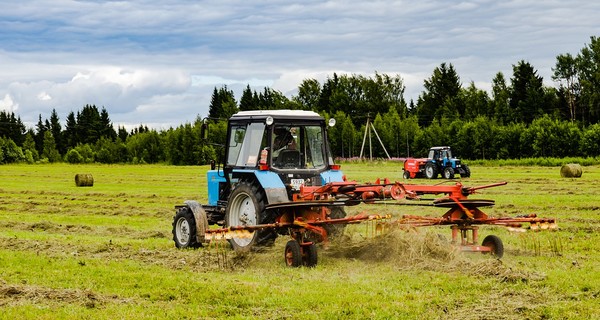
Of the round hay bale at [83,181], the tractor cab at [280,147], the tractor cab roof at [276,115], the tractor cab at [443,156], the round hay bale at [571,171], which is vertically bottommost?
the round hay bale at [571,171]

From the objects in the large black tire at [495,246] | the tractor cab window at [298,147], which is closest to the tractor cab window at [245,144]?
the tractor cab window at [298,147]

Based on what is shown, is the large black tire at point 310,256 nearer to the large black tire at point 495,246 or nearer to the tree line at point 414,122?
the large black tire at point 495,246

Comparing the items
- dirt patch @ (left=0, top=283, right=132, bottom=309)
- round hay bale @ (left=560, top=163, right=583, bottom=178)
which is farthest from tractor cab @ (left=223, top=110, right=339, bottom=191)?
round hay bale @ (left=560, top=163, right=583, bottom=178)

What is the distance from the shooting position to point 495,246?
13.1 m

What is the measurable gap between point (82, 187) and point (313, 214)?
1153 inches

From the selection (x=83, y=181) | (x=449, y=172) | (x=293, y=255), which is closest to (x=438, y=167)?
(x=449, y=172)

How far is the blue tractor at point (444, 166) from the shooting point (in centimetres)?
4472

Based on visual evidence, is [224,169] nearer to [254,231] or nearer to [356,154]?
[254,231]

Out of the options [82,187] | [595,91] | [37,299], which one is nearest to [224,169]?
[37,299]

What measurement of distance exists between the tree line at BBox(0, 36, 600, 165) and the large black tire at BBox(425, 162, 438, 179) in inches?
799

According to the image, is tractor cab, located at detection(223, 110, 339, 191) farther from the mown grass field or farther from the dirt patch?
the dirt patch

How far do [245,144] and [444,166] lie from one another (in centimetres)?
3189

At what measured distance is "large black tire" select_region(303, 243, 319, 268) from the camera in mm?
12492

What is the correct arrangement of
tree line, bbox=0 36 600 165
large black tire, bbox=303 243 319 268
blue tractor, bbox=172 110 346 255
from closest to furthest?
large black tire, bbox=303 243 319 268 → blue tractor, bbox=172 110 346 255 → tree line, bbox=0 36 600 165
